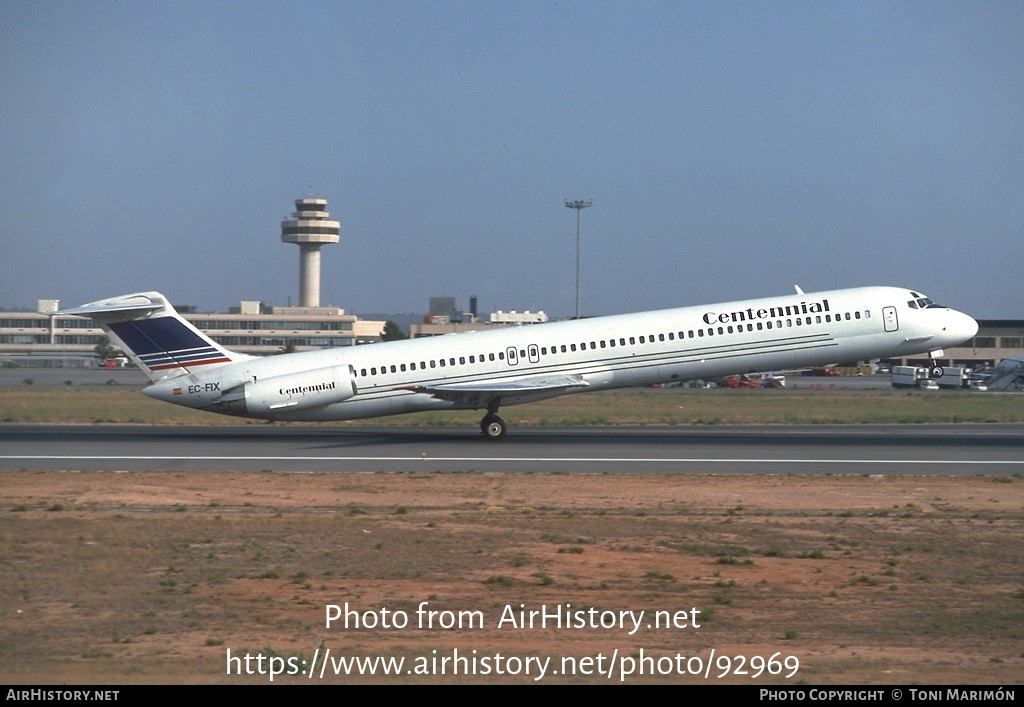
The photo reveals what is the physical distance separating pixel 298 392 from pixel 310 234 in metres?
147

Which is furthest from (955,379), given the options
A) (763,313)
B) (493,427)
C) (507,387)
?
(507,387)

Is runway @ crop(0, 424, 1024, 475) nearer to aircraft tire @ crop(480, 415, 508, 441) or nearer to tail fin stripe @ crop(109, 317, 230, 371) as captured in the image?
aircraft tire @ crop(480, 415, 508, 441)

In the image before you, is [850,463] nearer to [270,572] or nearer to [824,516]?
[824,516]

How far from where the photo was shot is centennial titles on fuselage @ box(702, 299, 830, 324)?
3403 centimetres

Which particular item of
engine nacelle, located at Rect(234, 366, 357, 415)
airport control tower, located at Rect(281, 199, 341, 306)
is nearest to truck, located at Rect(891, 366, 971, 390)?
engine nacelle, located at Rect(234, 366, 357, 415)

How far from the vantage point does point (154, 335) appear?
33375 millimetres

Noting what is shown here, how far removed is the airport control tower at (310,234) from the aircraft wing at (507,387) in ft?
469

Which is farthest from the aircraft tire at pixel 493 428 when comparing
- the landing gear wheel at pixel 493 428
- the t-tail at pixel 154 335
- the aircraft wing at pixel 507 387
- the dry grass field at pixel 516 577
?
the dry grass field at pixel 516 577

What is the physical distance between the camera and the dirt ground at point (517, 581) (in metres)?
11.4

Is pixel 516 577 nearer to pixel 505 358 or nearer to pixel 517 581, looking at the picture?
pixel 517 581

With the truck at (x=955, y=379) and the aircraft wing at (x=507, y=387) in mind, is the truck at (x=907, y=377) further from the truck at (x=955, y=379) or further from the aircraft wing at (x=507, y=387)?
the aircraft wing at (x=507, y=387)

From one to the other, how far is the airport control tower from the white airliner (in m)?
141

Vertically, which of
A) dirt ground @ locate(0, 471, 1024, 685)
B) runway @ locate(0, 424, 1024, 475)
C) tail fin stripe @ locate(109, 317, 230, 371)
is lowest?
dirt ground @ locate(0, 471, 1024, 685)

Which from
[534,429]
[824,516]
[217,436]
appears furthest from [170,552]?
[534,429]
